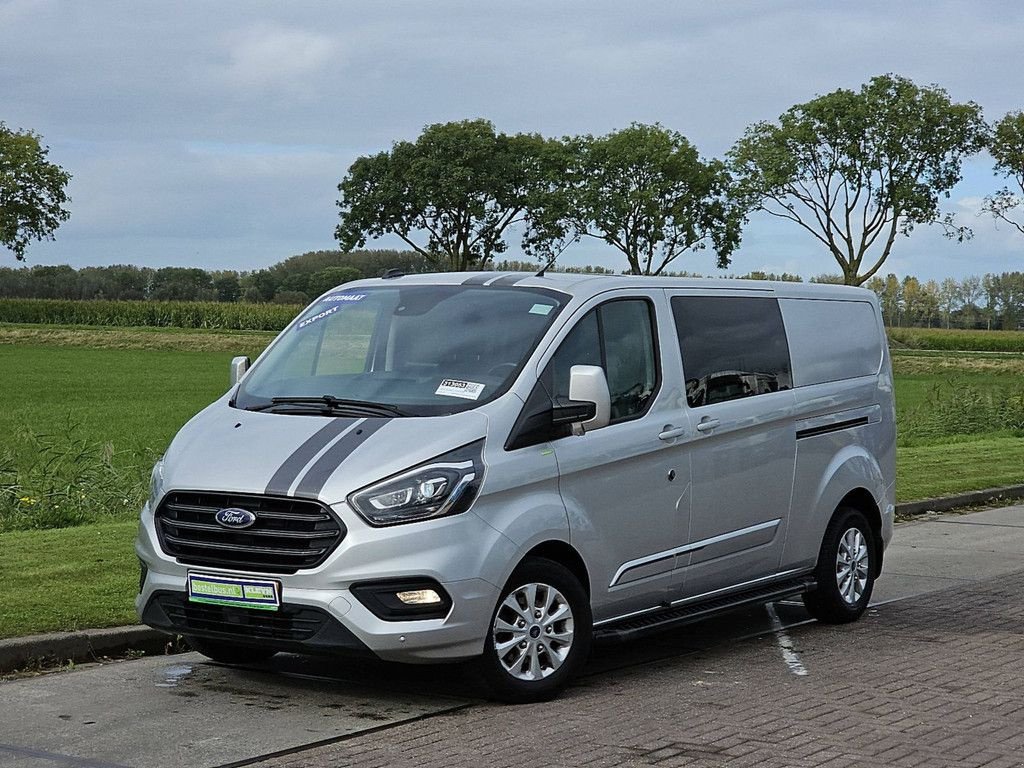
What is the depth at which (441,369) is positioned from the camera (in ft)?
24.5

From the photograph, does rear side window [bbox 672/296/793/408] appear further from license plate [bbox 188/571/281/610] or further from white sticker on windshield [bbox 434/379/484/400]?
license plate [bbox 188/571/281/610]

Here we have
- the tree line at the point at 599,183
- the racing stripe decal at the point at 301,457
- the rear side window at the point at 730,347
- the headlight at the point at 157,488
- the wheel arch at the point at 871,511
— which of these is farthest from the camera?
the tree line at the point at 599,183

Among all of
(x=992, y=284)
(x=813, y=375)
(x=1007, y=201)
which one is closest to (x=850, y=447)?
(x=813, y=375)

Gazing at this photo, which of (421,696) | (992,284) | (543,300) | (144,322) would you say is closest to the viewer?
(421,696)

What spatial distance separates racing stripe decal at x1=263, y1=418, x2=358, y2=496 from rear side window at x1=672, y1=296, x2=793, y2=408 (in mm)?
2083

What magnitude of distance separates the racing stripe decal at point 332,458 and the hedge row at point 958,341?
2944 inches

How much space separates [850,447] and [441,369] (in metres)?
3.28

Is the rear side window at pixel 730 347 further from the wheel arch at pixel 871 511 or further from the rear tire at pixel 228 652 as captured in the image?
the rear tire at pixel 228 652

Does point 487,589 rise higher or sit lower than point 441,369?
lower

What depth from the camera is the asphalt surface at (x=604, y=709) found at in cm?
616

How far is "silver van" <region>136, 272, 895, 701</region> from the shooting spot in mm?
6645

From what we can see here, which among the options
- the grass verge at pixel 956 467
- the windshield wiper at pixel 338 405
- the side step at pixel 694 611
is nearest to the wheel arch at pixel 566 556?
the side step at pixel 694 611

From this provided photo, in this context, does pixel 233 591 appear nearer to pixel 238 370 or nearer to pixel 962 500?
pixel 238 370

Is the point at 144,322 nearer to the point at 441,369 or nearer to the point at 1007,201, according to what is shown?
the point at 1007,201
